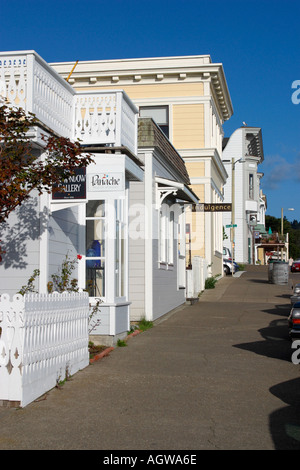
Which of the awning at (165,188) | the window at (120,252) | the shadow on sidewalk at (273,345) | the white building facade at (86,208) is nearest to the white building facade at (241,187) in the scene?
the awning at (165,188)

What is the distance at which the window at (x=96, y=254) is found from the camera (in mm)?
11812

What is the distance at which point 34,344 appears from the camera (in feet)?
24.3

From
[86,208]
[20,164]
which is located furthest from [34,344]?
[86,208]

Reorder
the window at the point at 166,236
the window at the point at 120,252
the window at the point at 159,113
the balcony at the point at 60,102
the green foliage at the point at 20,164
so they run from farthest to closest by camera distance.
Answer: the window at the point at 159,113 → the window at the point at 166,236 → the window at the point at 120,252 → the balcony at the point at 60,102 → the green foliage at the point at 20,164

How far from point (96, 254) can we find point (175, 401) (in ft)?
16.1

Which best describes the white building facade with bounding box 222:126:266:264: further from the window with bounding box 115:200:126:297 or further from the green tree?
the green tree

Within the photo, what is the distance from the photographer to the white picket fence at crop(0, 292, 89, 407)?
23.1ft

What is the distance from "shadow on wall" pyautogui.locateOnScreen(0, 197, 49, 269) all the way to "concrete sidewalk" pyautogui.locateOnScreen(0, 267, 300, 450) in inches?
81.6

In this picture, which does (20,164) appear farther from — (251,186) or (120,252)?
(251,186)

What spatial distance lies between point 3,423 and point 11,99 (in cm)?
521

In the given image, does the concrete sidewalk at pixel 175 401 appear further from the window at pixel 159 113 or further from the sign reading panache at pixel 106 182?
the window at pixel 159 113

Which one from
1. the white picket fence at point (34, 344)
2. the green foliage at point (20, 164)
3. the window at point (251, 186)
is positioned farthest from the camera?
the window at point (251, 186)

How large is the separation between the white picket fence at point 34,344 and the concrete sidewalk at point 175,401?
198 millimetres

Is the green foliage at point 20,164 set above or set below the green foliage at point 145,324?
above
